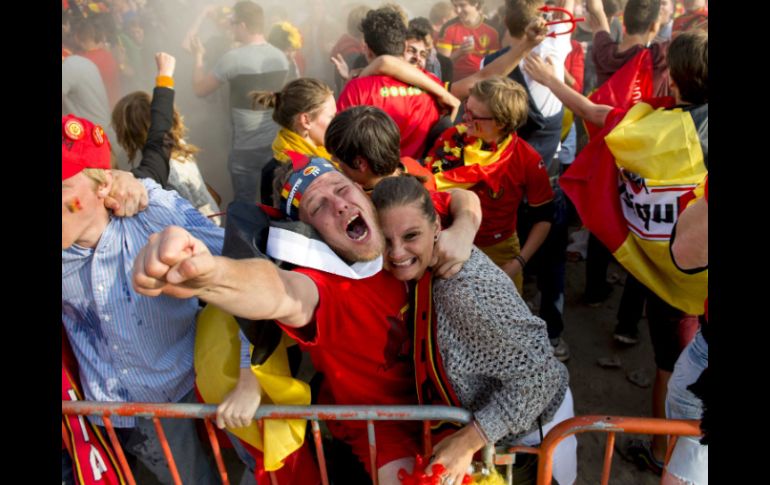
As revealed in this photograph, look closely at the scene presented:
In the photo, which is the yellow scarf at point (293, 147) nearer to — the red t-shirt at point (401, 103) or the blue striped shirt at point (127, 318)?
the red t-shirt at point (401, 103)

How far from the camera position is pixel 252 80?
3.96 metres

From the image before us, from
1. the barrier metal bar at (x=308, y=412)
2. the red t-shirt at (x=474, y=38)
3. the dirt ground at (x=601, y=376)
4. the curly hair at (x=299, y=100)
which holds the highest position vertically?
the red t-shirt at (x=474, y=38)

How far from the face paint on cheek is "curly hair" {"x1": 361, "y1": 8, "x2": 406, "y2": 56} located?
2004mm

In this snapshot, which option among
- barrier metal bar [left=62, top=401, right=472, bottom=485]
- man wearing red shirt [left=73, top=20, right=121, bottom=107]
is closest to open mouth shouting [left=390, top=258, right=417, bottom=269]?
barrier metal bar [left=62, top=401, right=472, bottom=485]

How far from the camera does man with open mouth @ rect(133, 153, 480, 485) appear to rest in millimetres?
1365

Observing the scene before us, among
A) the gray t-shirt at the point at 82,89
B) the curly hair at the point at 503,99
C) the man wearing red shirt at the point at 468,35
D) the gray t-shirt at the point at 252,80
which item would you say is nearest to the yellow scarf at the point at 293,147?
the curly hair at the point at 503,99

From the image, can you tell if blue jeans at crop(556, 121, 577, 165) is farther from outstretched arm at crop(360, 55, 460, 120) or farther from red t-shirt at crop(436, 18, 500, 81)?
red t-shirt at crop(436, 18, 500, 81)

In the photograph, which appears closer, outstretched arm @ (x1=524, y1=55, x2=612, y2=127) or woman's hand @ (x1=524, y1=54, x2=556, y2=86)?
outstretched arm @ (x1=524, y1=55, x2=612, y2=127)

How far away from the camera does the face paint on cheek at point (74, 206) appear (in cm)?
151

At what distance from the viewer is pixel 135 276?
0.93m

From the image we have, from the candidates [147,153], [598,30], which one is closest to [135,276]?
[147,153]
